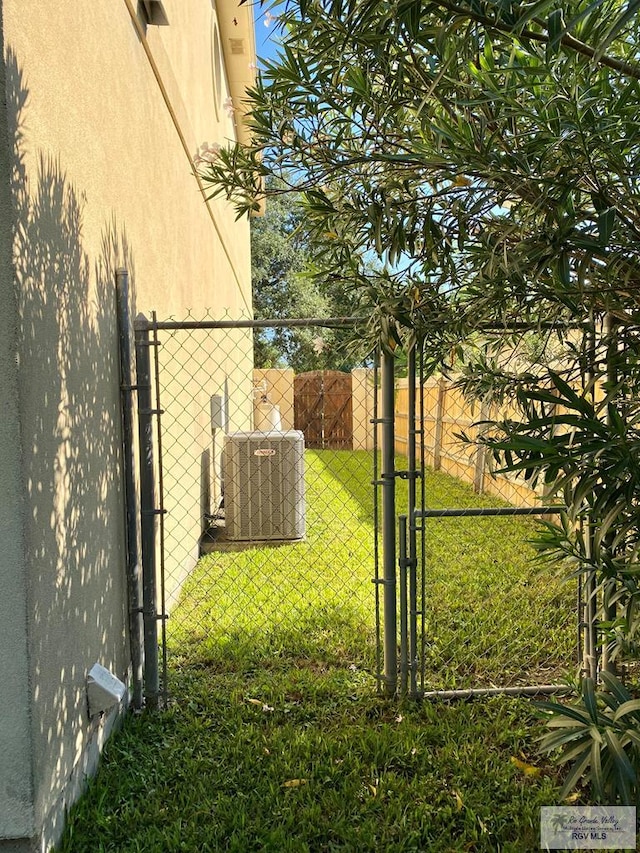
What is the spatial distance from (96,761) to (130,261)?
2.59 meters

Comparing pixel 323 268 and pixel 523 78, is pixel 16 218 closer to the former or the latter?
pixel 323 268

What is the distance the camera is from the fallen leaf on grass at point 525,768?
2797 millimetres

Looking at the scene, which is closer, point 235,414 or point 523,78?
point 523,78

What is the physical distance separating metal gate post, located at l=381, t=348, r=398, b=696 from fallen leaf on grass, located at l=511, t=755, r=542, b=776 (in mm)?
779

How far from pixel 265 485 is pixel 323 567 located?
121cm

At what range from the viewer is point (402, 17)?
1.75 metres

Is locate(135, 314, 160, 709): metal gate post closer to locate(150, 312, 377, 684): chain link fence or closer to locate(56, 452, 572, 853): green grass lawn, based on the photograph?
locate(56, 452, 572, 853): green grass lawn

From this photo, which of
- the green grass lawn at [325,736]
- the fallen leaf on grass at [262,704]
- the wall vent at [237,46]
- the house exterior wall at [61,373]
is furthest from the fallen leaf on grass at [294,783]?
the wall vent at [237,46]

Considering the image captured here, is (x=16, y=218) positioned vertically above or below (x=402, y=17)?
below

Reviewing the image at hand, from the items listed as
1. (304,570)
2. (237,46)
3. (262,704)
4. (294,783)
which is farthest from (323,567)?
(237,46)

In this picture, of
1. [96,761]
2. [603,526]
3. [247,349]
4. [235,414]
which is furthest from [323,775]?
[247,349]

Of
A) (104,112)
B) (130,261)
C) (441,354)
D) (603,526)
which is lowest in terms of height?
(603,526)

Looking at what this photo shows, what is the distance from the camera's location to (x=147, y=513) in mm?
3381

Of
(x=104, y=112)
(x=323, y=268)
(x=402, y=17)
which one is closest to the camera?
(x=402, y=17)
